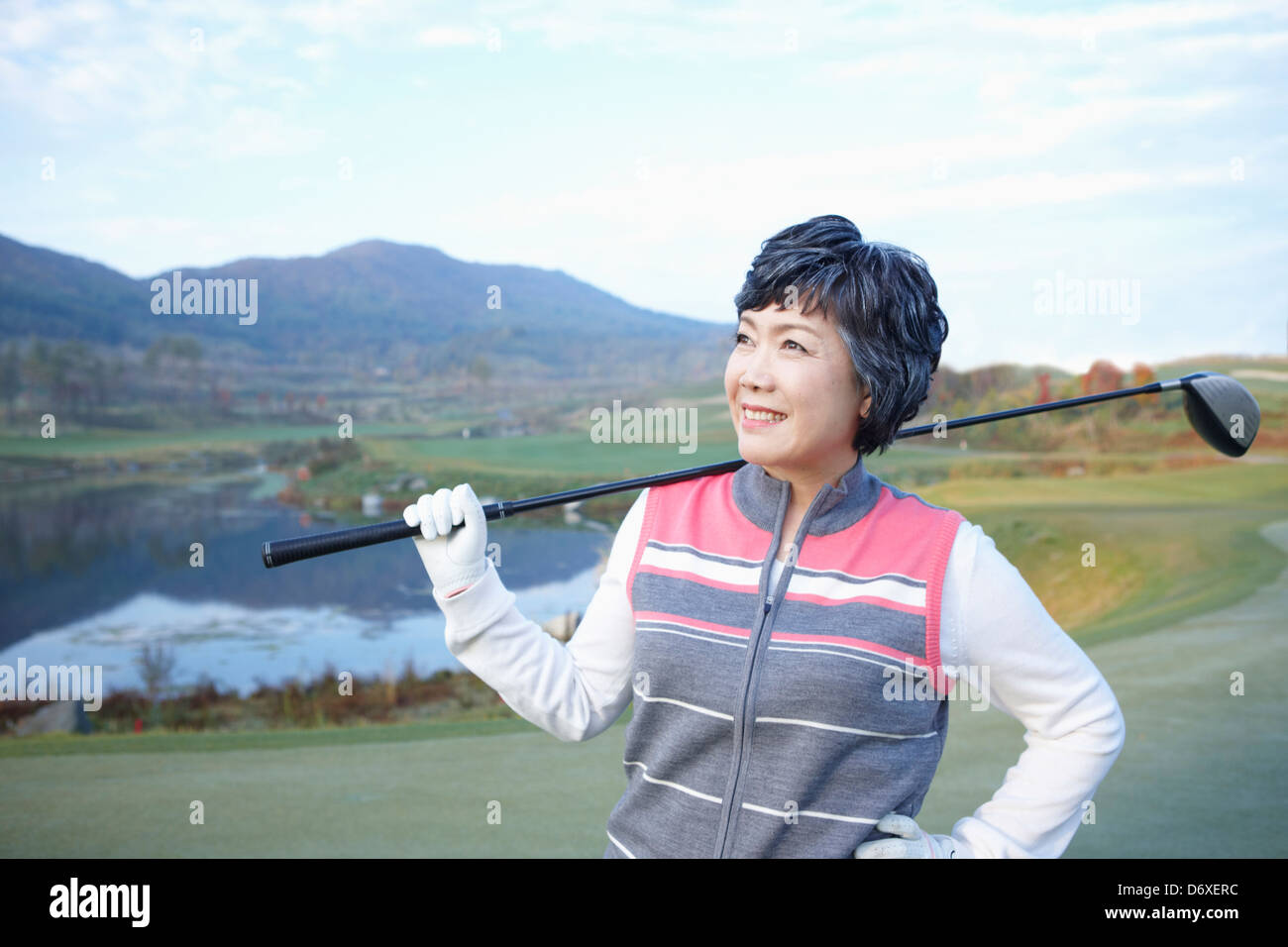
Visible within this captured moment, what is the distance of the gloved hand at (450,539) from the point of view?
122 cm

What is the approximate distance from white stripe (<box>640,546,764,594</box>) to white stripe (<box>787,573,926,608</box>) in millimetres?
44

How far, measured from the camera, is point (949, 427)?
159 centimetres

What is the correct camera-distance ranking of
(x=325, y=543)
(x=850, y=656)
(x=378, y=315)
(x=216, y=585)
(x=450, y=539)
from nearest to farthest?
1. (x=850, y=656)
2. (x=450, y=539)
3. (x=325, y=543)
4. (x=216, y=585)
5. (x=378, y=315)

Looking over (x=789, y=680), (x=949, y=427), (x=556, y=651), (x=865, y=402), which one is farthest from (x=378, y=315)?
(x=789, y=680)

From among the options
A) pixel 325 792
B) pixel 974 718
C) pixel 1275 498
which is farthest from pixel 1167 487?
pixel 325 792

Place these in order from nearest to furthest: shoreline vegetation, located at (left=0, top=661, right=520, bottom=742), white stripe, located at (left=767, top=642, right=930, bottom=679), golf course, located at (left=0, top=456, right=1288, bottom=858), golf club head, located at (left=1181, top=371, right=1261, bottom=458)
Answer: white stripe, located at (left=767, top=642, right=930, bottom=679), golf club head, located at (left=1181, top=371, right=1261, bottom=458), golf course, located at (left=0, top=456, right=1288, bottom=858), shoreline vegetation, located at (left=0, top=661, right=520, bottom=742)

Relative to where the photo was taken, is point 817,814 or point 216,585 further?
point 216,585

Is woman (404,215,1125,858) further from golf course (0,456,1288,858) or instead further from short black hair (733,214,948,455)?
golf course (0,456,1288,858)

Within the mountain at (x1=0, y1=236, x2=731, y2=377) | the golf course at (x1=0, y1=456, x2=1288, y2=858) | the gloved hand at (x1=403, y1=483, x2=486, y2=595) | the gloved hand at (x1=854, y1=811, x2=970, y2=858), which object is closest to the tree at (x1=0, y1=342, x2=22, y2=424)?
the mountain at (x1=0, y1=236, x2=731, y2=377)

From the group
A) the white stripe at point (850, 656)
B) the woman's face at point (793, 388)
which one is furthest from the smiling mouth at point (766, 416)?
the white stripe at point (850, 656)

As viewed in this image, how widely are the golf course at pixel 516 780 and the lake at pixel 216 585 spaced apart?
4.46 meters

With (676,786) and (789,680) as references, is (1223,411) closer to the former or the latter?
(789,680)

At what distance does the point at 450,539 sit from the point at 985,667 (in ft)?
1.98

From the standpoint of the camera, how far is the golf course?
106 inches
